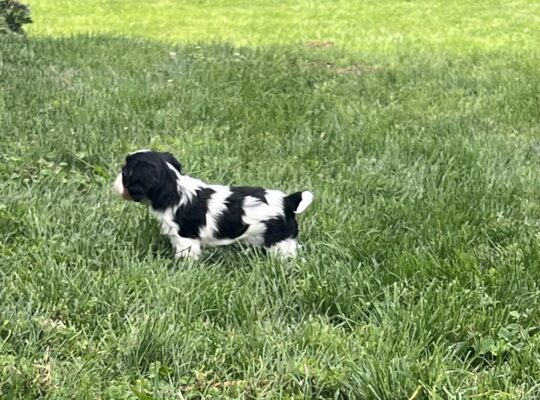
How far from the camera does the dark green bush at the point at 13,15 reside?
9844 millimetres

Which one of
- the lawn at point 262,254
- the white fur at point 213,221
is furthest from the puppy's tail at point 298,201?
the white fur at point 213,221

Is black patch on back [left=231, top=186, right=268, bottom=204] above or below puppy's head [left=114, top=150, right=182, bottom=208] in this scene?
below

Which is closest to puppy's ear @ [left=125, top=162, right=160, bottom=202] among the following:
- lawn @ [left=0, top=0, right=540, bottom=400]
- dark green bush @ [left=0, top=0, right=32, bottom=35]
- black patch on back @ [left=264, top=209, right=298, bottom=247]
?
lawn @ [left=0, top=0, right=540, bottom=400]

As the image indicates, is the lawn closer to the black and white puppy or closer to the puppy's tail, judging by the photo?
the black and white puppy

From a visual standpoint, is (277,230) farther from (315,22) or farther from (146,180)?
(315,22)

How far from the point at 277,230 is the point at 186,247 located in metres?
0.50

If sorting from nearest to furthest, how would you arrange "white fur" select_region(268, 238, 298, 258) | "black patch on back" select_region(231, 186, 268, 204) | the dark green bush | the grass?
"white fur" select_region(268, 238, 298, 258) < "black patch on back" select_region(231, 186, 268, 204) < the dark green bush < the grass

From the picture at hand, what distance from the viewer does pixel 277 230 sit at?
4.14 meters

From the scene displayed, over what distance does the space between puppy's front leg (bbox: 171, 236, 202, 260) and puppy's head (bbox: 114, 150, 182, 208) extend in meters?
0.22

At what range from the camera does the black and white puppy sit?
4.02m

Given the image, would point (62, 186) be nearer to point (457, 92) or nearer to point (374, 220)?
point (374, 220)

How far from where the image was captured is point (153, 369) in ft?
9.86

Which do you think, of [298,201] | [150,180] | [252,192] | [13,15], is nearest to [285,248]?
[298,201]

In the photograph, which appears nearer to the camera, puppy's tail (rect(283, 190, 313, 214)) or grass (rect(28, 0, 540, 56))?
puppy's tail (rect(283, 190, 313, 214))
